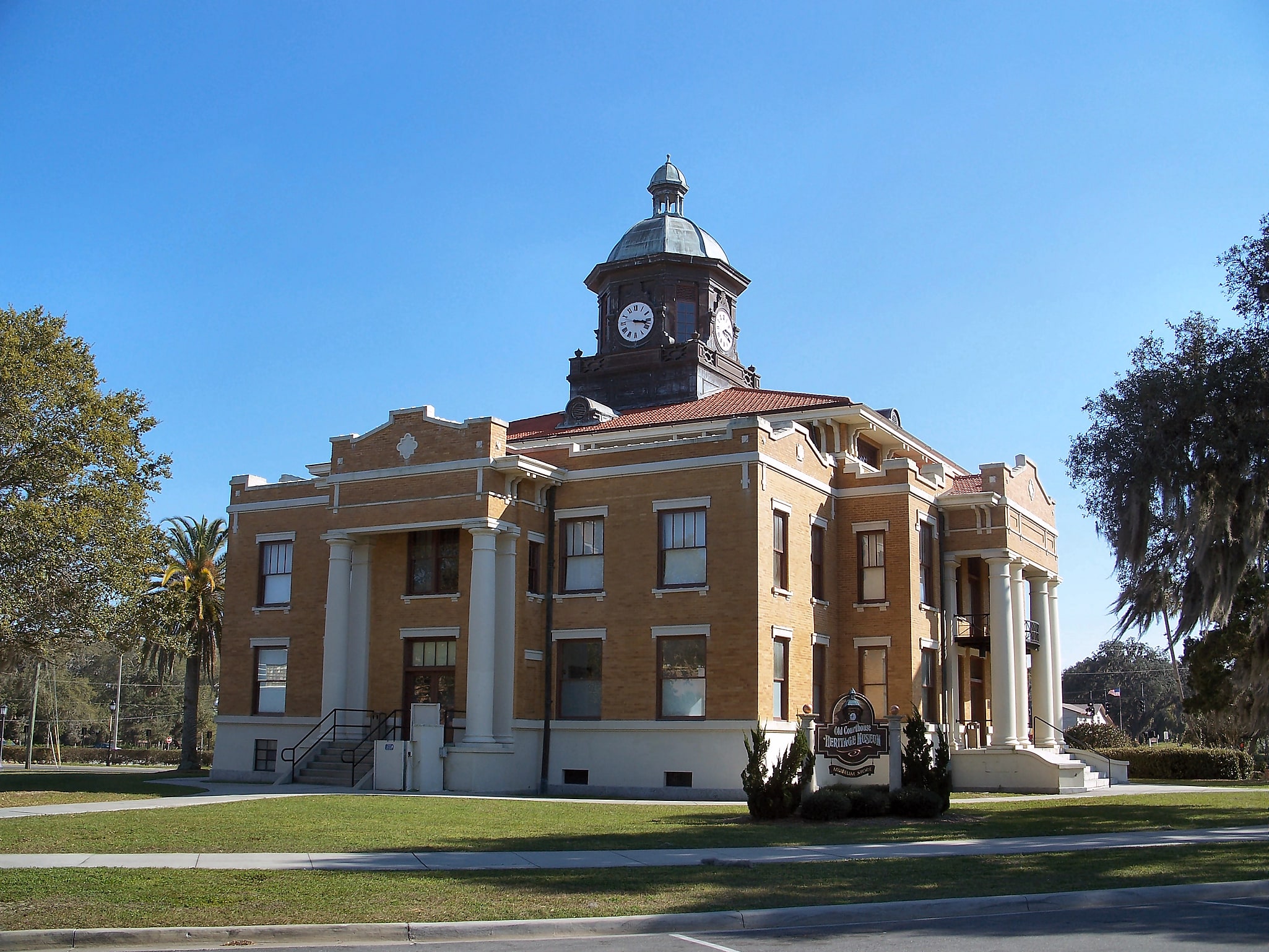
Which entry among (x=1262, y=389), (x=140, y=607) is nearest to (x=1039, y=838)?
(x=1262, y=389)

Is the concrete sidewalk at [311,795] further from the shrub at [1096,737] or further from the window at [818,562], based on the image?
the shrub at [1096,737]

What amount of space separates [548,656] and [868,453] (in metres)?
12.5

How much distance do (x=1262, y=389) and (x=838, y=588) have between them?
570 inches

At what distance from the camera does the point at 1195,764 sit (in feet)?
139

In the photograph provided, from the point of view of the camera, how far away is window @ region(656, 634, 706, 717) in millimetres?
30688

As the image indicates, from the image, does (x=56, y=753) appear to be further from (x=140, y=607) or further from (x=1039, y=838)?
(x=1039, y=838)

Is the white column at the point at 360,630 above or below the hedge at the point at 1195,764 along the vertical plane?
above

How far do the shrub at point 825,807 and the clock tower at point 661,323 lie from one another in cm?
2055

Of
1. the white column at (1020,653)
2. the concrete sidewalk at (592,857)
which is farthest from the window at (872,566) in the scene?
the concrete sidewalk at (592,857)

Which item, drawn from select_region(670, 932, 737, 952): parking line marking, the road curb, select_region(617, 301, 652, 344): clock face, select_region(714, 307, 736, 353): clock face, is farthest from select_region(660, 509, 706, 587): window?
select_region(670, 932, 737, 952): parking line marking

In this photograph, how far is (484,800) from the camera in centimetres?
2577

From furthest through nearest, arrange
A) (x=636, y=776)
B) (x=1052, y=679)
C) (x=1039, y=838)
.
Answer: (x=1052, y=679), (x=636, y=776), (x=1039, y=838)

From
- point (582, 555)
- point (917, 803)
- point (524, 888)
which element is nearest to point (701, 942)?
point (524, 888)

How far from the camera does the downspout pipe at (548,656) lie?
31922mm
